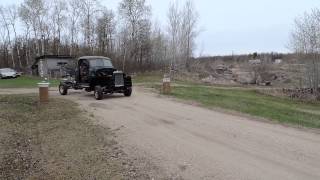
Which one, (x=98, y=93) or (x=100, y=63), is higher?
(x=100, y=63)

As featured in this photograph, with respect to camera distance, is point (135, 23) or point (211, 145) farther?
point (135, 23)

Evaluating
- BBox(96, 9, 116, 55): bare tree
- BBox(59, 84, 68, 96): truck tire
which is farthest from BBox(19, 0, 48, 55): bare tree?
BBox(59, 84, 68, 96): truck tire

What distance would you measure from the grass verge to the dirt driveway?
60 cm

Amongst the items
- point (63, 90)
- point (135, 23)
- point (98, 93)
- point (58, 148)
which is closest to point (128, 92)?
point (98, 93)

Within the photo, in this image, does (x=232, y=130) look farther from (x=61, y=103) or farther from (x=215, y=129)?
(x=61, y=103)

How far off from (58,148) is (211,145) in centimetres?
408

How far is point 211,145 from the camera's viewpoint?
41.3 ft

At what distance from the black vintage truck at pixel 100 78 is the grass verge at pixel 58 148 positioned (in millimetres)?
5026

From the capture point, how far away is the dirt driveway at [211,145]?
33.0ft

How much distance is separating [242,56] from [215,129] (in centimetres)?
8225

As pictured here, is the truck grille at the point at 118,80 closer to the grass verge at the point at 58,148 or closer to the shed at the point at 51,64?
the grass verge at the point at 58,148

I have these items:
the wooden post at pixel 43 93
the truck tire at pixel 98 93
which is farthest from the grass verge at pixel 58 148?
the truck tire at pixel 98 93

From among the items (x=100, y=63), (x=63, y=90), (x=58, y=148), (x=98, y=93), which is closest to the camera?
(x=58, y=148)

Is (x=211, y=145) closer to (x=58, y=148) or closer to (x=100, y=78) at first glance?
(x=58, y=148)
